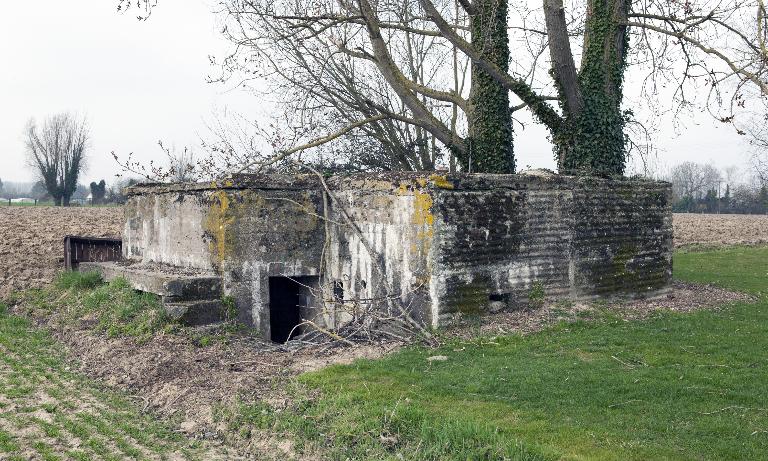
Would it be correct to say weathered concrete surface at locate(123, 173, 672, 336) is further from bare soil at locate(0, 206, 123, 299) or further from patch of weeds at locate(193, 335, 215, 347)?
bare soil at locate(0, 206, 123, 299)

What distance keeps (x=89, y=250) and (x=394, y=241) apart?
836 centimetres

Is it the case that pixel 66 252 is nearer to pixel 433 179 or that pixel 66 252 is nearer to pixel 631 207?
pixel 433 179

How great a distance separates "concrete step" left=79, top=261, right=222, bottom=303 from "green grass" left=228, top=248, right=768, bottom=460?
333 cm

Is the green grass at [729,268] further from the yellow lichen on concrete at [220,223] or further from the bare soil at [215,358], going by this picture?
the yellow lichen on concrete at [220,223]

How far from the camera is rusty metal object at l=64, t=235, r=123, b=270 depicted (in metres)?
15.0

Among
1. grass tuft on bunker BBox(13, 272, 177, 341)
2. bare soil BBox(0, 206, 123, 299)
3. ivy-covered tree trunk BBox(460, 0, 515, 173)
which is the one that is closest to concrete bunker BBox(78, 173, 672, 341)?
grass tuft on bunker BBox(13, 272, 177, 341)

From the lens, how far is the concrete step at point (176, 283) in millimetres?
10453

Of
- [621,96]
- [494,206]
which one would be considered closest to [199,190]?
[494,206]

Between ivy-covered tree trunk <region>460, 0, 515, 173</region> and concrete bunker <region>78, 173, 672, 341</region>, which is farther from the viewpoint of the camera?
ivy-covered tree trunk <region>460, 0, 515, 173</region>

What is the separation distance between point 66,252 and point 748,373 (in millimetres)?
13365

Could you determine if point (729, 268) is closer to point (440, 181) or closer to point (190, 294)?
point (440, 181)

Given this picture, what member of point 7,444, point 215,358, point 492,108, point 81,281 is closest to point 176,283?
point 215,358

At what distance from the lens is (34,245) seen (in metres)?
17.5

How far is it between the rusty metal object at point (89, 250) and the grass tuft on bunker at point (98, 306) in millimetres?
770
